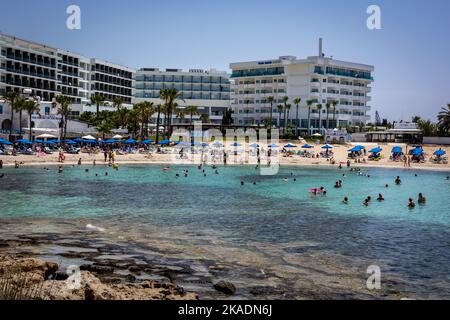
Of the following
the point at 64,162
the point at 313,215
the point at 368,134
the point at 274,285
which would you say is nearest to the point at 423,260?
the point at 274,285

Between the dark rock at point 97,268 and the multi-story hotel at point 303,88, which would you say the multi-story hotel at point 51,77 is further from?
the dark rock at point 97,268

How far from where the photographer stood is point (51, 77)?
107 meters

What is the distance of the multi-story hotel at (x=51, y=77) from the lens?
287 ft

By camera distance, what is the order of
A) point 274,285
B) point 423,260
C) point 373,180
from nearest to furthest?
1. point 274,285
2. point 423,260
3. point 373,180

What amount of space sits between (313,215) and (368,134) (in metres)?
74.4

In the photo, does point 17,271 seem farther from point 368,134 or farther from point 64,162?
point 368,134

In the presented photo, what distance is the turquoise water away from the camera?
66.1 feet

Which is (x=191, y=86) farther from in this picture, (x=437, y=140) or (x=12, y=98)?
(x=12, y=98)

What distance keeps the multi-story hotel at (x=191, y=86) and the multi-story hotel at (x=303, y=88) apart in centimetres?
1854

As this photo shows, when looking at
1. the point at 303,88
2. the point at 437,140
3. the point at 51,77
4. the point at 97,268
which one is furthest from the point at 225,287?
the point at 303,88

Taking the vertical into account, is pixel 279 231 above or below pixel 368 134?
below

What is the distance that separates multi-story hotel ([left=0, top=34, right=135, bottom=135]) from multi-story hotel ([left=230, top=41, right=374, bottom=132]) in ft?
112

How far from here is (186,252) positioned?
19172mm

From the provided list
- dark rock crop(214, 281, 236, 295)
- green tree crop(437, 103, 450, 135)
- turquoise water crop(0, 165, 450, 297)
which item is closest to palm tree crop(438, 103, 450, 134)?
green tree crop(437, 103, 450, 135)
